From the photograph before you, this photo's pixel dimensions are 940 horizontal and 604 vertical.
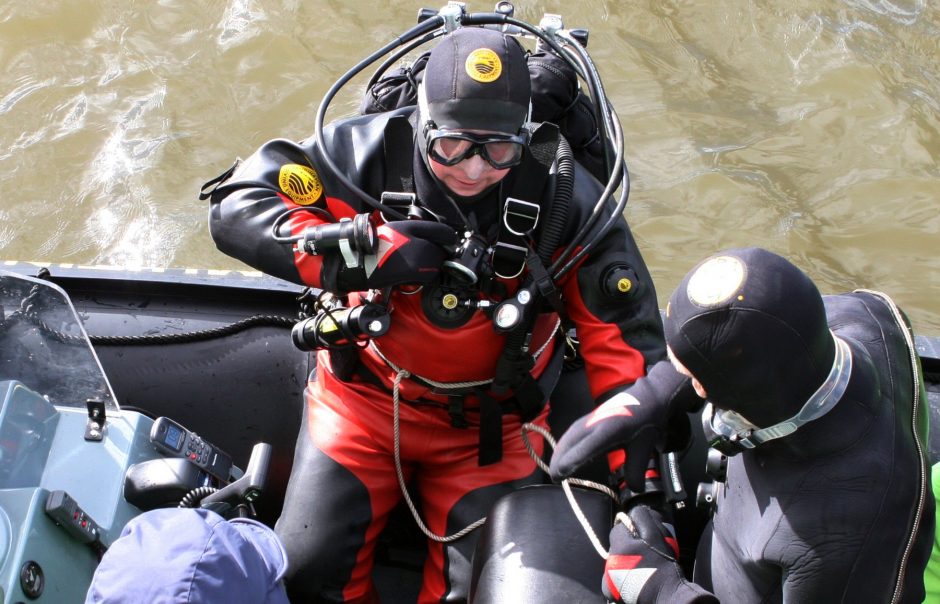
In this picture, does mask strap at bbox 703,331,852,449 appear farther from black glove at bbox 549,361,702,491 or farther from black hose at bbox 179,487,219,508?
black hose at bbox 179,487,219,508

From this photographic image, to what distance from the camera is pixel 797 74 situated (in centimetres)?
474

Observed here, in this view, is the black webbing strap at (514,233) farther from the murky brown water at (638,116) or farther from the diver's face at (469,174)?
the murky brown water at (638,116)

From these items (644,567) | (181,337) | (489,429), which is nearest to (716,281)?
(644,567)

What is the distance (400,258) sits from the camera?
1.96m

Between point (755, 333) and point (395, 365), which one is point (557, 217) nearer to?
point (395, 365)

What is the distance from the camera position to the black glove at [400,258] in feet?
6.42

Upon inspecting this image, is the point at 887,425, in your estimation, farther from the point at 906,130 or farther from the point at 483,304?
the point at 906,130

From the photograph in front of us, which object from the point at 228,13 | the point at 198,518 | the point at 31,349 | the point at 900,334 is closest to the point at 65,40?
the point at 228,13

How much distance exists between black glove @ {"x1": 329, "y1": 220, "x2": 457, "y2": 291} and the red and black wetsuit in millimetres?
65

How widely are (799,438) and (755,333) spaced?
0.23 m

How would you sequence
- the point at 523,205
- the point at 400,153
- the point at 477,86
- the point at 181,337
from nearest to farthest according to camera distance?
the point at 477,86, the point at 523,205, the point at 400,153, the point at 181,337

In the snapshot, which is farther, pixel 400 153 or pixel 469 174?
pixel 400 153

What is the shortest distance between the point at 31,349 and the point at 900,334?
191 centimetres

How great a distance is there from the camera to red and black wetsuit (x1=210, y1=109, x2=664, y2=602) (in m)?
2.12
